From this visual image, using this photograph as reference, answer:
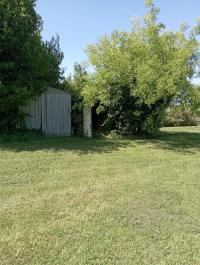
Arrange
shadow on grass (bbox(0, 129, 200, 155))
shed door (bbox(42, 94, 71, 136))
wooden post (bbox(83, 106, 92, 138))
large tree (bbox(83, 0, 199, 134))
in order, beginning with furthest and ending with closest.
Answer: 1. wooden post (bbox(83, 106, 92, 138))
2. shed door (bbox(42, 94, 71, 136))
3. large tree (bbox(83, 0, 199, 134))
4. shadow on grass (bbox(0, 129, 200, 155))

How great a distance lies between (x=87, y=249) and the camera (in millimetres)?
4156

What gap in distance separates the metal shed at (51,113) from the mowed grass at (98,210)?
223 inches

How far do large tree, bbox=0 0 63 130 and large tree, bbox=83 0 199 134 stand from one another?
251cm

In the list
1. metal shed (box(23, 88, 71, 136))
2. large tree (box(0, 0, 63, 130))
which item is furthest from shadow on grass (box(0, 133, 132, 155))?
metal shed (box(23, 88, 71, 136))

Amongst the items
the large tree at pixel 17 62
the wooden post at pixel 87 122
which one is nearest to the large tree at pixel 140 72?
the wooden post at pixel 87 122

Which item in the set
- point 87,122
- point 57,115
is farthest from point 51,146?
point 87,122

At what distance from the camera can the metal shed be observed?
15866 millimetres

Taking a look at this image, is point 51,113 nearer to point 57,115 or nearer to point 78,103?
point 57,115

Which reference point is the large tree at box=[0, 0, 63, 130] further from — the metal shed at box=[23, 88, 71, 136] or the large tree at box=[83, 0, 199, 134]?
the large tree at box=[83, 0, 199, 134]

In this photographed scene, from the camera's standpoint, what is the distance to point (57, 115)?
16.5 meters

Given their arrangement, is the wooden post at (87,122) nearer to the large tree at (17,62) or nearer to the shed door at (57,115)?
the shed door at (57,115)

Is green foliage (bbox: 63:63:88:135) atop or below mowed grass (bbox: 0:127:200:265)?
atop

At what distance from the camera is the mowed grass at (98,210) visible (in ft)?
13.4

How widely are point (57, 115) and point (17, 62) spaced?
343cm
